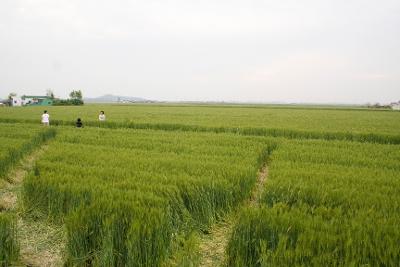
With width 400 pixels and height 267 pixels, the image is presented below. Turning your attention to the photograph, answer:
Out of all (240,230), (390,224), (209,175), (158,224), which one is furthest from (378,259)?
(209,175)

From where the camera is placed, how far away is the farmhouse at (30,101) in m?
78.2

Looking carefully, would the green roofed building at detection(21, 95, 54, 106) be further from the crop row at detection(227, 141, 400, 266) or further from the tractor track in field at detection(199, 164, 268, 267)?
the crop row at detection(227, 141, 400, 266)

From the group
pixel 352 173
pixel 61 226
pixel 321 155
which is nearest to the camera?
pixel 61 226

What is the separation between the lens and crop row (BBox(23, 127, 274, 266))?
152 inches

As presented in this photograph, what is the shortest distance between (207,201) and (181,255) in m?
1.54

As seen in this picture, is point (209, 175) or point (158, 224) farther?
point (209, 175)

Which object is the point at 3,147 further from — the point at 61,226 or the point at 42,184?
the point at 61,226

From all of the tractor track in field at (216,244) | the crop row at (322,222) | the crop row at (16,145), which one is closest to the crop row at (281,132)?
the crop row at (16,145)

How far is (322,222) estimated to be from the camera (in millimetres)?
3850

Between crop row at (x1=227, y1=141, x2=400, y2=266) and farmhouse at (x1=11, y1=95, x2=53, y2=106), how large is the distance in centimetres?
8409

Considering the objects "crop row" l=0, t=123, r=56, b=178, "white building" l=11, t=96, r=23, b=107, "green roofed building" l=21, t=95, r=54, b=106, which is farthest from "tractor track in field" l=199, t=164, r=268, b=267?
"white building" l=11, t=96, r=23, b=107

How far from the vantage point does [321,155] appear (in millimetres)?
9055

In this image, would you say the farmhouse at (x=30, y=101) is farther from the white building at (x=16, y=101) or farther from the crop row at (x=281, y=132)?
the crop row at (x=281, y=132)

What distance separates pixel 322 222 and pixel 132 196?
2736mm
